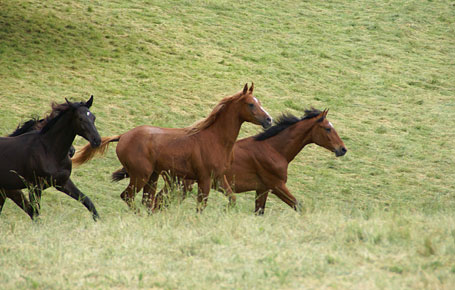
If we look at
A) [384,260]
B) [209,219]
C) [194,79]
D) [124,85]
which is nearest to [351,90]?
[194,79]

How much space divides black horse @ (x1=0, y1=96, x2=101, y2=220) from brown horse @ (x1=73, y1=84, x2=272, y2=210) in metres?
0.60

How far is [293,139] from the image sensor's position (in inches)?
406

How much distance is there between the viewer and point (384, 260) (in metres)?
6.05

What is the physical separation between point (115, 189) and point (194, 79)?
7.56m

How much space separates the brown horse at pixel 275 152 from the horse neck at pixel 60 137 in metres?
1.16

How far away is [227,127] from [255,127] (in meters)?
7.53

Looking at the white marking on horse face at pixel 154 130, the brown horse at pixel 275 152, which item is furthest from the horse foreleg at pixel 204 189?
the brown horse at pixel 275 152

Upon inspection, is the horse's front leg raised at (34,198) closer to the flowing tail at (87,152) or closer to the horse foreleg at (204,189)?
the flowing tail at (87,152)

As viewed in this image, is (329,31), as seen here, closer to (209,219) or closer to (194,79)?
(194,79)

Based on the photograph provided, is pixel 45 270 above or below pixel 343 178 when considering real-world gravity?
above

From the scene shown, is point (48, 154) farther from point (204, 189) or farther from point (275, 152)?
point (275, 152)

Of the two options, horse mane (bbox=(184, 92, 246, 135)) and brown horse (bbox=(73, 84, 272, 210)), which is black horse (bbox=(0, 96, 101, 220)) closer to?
brown horse (bbox=(73, 84, 272, 210))

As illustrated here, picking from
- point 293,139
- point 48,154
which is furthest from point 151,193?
point 293,139

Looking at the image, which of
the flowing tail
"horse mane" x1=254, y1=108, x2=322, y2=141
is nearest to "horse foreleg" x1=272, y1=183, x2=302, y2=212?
"horse mane" x1=254, y1=108, x2=322, y2=141
